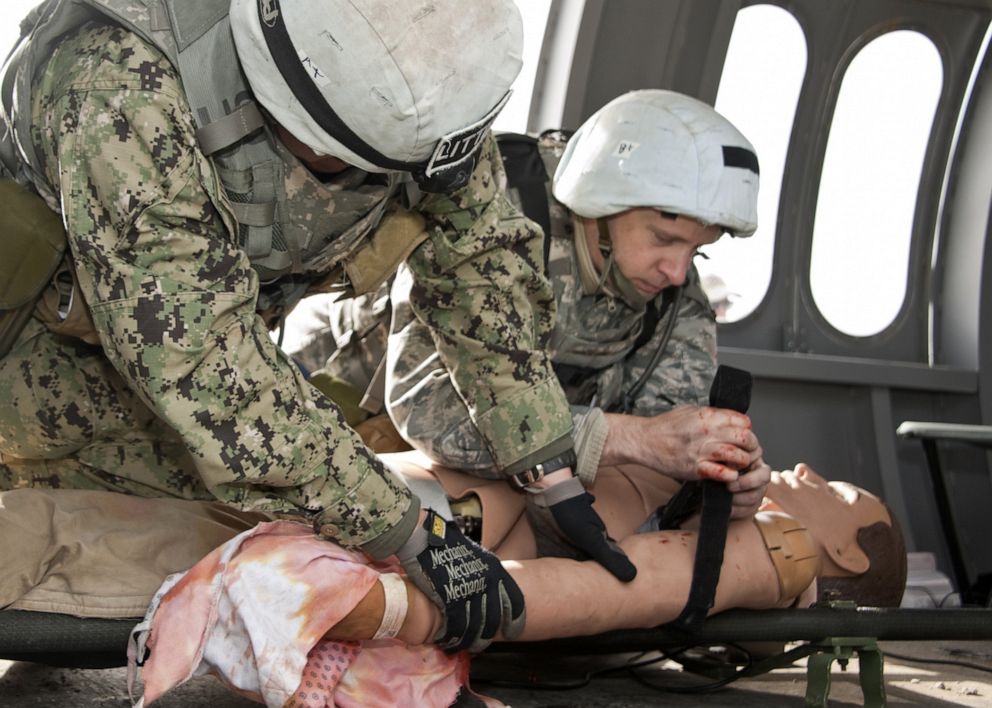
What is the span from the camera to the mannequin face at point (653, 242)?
2.97 meters

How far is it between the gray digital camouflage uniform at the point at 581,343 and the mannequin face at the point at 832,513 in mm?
326

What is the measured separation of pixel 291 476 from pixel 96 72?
668mm

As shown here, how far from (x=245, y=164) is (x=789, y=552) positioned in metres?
1.45

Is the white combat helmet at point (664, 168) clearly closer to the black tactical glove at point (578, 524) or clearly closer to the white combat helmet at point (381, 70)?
the black tactical glove at point (578, 524)

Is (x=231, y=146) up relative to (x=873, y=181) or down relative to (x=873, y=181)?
up

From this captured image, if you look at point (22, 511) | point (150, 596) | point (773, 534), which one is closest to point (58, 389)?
point (22, 511)

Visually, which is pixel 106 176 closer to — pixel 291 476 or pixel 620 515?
pixel 291 476

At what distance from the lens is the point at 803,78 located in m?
4.79

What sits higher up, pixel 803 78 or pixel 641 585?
pixel 803 78

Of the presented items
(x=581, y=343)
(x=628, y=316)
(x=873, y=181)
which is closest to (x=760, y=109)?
(x=873, y=181)

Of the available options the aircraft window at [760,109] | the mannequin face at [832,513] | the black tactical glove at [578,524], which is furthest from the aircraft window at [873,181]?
the black tactical glove at [578,524]

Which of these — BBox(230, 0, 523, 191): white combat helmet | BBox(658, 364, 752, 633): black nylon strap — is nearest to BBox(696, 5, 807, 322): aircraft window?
BBox(658, 364, 752, 633): black nylon strap

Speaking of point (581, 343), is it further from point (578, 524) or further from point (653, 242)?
point (578, 524)

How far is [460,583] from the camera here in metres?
2.09
